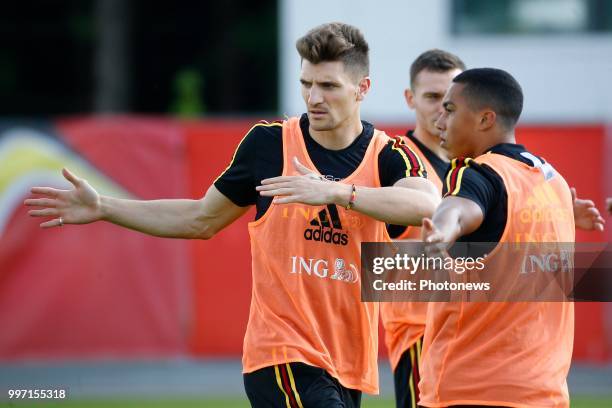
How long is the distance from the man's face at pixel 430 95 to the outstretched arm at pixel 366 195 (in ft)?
5.09

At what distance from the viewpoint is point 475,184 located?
455 centimetres

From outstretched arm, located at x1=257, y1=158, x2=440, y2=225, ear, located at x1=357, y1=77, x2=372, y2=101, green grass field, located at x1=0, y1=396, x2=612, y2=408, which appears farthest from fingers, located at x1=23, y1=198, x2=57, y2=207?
green grass field, located at x1=0, y1=396, x2=612, y2=408

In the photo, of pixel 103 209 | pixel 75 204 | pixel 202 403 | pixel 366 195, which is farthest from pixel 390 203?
pixel 202 403

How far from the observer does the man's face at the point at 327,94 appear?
222 inches

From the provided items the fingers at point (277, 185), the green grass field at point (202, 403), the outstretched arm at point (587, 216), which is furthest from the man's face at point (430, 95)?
the green grass field at point (202, 403)

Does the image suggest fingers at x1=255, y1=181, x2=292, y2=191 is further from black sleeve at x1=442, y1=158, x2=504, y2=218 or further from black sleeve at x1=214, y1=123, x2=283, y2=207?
black sleeve at x1=442, y1=158, x2=504, y2=218

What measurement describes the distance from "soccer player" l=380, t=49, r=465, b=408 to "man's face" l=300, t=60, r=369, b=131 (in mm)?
991

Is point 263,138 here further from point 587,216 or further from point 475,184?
point 587,216

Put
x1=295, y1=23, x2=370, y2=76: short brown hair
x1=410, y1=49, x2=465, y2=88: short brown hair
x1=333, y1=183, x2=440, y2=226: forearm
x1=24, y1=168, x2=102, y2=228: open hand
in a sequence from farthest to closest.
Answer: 1. x1=410, y1=49, x2=465, y2=88: short brown hair
2. x1=24, y1=168, x2=102, y2=228: open hand
3. x1=295, y1=23, x2=370, y2=76: short brown hair
4. x1=333, y1=183, x2=440, y2=226: forearm

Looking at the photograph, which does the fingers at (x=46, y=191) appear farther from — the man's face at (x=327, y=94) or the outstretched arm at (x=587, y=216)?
the outstretched arm at (x=587, y=216)

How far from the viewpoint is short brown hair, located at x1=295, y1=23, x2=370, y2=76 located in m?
5.67

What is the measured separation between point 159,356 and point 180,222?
717 cm

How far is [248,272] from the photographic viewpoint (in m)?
12.7

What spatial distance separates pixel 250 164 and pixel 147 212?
2.09ft
